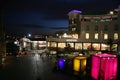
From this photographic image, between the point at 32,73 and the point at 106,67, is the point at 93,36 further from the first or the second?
the point at 106,67

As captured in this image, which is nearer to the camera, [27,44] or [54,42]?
[54,42]

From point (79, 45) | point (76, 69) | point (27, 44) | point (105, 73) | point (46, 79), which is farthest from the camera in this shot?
point (27, 44)

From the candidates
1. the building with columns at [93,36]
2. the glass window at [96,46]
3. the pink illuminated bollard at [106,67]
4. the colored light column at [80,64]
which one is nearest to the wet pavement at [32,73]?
the colored light column at [80,64]

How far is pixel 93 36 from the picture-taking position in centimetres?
8088

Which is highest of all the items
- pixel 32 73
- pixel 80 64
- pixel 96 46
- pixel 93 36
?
pixel 93 36

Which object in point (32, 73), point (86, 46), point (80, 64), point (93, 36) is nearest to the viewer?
point (80, 64)

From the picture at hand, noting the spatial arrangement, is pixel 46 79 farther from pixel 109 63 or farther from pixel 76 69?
pixel 109 63

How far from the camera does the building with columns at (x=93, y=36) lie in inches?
3105

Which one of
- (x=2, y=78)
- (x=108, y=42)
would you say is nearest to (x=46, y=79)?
→ (x=2, y=78)

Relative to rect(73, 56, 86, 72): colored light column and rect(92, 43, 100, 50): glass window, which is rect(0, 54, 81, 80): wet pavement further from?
rect(92, 43, 100, 50): glass window

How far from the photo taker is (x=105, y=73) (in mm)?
24641

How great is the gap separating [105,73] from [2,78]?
39.0ft

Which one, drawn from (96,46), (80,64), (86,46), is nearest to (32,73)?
(80,64)

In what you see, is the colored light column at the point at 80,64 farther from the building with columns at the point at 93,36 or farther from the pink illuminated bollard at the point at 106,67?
the building with columns at the point at 93,36
